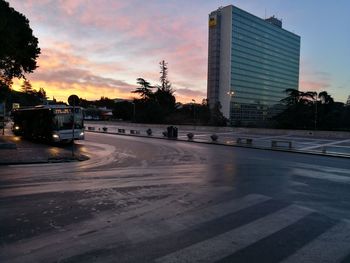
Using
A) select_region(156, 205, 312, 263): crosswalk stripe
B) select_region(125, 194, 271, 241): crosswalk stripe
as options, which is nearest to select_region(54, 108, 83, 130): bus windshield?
select_region(125, 194, 271, 241): crosswalk stripe

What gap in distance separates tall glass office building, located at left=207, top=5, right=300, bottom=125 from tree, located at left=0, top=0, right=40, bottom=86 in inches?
4830

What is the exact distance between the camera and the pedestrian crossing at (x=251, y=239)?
5.35 m

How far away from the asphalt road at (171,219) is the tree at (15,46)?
11.5m

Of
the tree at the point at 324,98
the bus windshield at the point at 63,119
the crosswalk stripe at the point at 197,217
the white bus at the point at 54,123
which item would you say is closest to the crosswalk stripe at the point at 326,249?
the crosswalk stripe at the point at 197,217

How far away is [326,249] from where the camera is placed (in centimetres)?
576

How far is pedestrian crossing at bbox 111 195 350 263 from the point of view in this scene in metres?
5.35

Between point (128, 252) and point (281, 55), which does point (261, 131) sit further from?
point (281, 55)

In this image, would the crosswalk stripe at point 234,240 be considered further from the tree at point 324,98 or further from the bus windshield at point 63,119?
the tree at point 324,98

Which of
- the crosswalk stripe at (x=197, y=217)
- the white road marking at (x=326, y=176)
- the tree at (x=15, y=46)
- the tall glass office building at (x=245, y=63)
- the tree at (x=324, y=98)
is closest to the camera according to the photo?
the crosswalk stripe at (x=197, y=217)

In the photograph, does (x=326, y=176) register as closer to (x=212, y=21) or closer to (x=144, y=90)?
(x=144, y=90)

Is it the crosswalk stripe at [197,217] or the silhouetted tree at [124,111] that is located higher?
the silhouetted tree at [124,111]

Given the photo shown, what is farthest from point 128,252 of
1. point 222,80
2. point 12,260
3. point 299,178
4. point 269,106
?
point 269,106

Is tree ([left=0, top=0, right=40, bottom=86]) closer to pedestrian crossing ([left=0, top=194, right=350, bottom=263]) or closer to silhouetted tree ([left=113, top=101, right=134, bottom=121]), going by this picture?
pedestrian crossing ([left=0, top=194, right=350, bottom=263])

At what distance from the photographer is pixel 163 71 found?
463 ft
